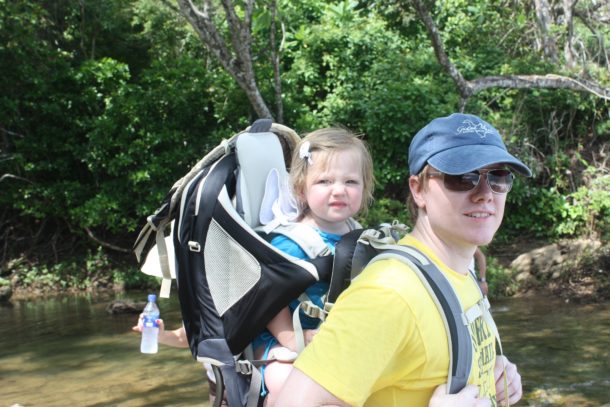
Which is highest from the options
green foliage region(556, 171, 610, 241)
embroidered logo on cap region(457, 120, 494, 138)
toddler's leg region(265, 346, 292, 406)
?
embroidered logo on cap region(457, 120, 494, 138)

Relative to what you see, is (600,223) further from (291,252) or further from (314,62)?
(291,252)

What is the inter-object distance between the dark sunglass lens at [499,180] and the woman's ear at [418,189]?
0.51 ft

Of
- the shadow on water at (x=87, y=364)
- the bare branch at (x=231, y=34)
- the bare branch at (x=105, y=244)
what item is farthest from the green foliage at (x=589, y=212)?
the bare branch at (x=105, y=244)

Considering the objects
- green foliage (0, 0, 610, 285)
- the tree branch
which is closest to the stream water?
green foliage (0, 0, 610, 285)

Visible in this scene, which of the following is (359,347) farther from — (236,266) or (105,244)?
(105,244)

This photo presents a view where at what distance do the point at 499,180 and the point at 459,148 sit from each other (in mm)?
130

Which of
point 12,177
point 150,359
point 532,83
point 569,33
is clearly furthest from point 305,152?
point 569,33

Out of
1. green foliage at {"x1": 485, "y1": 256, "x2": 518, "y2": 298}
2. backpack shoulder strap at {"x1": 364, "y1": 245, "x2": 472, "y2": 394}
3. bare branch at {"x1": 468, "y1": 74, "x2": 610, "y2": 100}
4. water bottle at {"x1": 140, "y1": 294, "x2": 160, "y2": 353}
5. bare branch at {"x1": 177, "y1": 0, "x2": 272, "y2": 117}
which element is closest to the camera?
backpack shoulder strap at {"x1": 364, "y1": 245, "x2": 472, "y2": 394}

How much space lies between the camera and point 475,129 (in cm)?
163

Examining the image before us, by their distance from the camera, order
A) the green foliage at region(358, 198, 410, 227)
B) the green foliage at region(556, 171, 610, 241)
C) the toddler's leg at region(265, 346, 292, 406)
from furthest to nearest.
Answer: the green foliage at region(556, 171, 610, 241)
the green foliage at region(358, 198, 410, 227)
the toddler's leg at region(265, 346, 292, 406)

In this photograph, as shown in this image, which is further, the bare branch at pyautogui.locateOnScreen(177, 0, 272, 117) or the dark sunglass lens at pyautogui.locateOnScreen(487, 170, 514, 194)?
the bare branch at pyautogui.locateOnScreen(177, 0, 272, 117)

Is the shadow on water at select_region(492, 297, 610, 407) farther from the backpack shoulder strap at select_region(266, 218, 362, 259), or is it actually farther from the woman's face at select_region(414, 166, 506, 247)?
the woman's face at select_region(414, 166, 506, 247)

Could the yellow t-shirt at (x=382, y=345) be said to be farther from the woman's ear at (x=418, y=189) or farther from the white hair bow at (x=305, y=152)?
the white hair bow at (x=305, y=152)

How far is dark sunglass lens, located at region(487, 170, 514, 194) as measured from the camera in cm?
162
